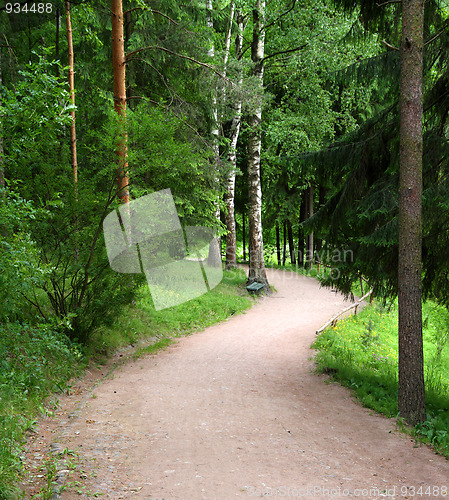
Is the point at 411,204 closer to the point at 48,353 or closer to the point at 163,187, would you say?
the point at 163,187

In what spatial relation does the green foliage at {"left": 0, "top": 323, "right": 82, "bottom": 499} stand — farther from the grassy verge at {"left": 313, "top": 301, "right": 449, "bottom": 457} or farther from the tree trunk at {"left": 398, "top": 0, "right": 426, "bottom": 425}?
the grassy verge at {"left": 313, "top": 301, "right": 449, "bottom": 457}

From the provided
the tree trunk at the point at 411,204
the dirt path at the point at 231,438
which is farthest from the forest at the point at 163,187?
the dirt path at the point at 231,438

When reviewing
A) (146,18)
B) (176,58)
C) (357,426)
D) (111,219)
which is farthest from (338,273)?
(146,18)

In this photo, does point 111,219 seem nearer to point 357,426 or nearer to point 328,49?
point 357,426

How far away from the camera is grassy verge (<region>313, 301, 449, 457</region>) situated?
6773 millimetres

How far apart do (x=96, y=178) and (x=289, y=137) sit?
10870 millimetres

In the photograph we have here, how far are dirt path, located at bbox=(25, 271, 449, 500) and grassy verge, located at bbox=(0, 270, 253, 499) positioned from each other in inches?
18.7

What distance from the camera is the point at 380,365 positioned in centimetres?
1017

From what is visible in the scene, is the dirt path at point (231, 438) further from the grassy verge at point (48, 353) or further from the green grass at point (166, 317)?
the green grass at point (166, 317)

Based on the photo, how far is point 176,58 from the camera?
12820 mm

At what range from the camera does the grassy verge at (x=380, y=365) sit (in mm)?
6773

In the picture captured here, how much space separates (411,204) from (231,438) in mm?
4243

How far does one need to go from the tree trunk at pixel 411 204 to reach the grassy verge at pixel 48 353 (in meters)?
5.04

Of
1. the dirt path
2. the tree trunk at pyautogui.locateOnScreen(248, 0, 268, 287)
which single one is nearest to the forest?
the dirt path
